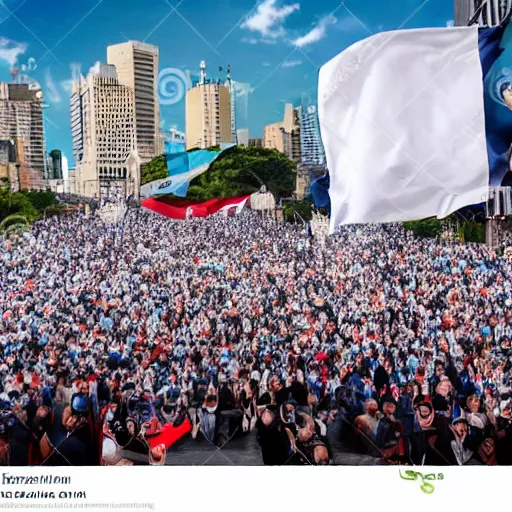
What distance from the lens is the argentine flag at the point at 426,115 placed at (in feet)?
10.2

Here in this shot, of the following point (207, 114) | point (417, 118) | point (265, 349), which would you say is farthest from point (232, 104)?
point (265, 349)

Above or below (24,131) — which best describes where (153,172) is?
below

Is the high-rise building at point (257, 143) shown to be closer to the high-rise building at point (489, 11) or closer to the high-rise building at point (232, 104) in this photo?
the high-rise building at point (232, 104)

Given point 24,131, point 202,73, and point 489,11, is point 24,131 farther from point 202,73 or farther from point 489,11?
point 489,11

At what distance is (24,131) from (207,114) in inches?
33.2

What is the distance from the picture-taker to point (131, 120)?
3502mm

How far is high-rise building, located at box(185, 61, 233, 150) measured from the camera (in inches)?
132

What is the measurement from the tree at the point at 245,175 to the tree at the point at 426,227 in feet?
1.81

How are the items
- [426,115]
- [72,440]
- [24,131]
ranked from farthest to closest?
[24,131]
[72,440]
[426,115]

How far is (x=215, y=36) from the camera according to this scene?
3324 millimetres

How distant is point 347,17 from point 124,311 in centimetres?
161

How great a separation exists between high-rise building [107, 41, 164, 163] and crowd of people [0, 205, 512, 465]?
52 cm

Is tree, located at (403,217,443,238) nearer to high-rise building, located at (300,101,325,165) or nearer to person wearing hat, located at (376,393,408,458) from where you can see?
high-rise building, located at (300,101,325,165)
